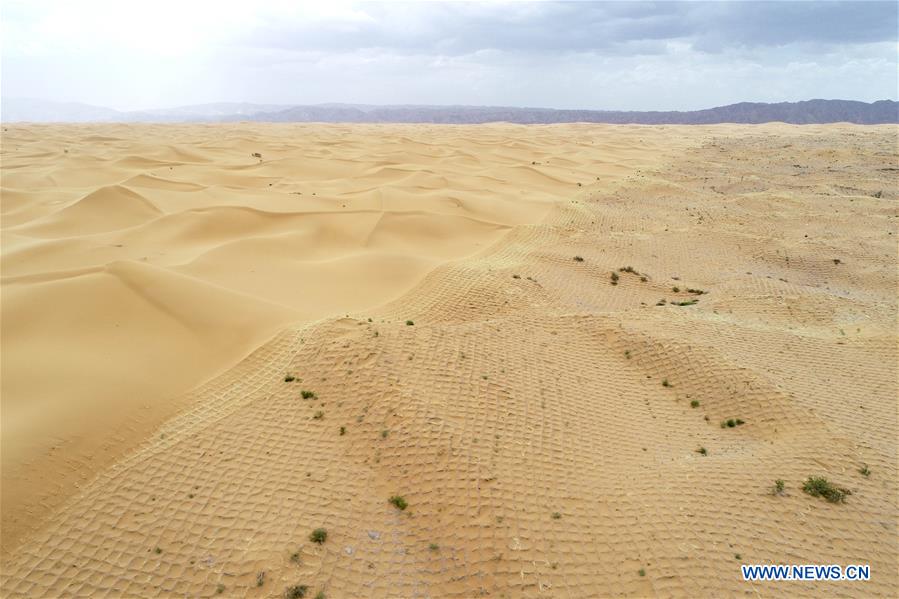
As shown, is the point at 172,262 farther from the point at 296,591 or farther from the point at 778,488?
the point at 778,488

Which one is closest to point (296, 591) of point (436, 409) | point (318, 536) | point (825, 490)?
point (318, 536)

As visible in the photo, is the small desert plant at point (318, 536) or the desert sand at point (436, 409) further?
the small desert plant at point (318, 536)

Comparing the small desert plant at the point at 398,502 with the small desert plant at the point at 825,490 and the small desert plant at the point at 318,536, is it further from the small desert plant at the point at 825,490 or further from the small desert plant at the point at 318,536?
the small desert plant at the point at 825,490

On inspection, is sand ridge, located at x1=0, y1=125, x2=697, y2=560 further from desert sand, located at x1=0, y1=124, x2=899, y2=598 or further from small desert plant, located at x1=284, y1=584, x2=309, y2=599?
small desert plant, located at x1=284, y1=584, x2=309, y2=599

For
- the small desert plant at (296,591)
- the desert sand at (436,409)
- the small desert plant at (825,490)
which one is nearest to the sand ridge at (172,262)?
the desert sand at (436,409)

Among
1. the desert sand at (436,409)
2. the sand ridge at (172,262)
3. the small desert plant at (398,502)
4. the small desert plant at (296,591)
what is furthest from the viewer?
the sand ridge at (172,262)

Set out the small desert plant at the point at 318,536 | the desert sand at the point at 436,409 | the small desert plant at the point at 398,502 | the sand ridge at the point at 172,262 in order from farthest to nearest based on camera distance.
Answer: the sand ridge at the point at 172,262
the small desert plant at the point at 398,502
the small desert plant at the point at 318,536
the desert sand at the point at 436,409

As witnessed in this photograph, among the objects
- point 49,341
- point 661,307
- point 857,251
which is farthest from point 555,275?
point 49,341
